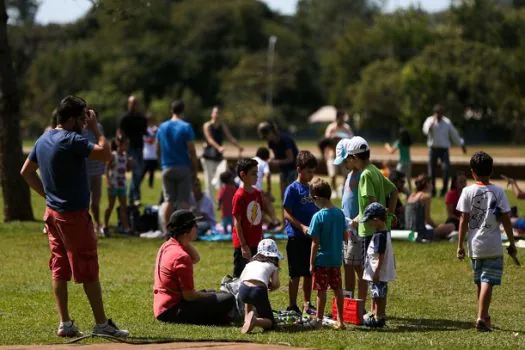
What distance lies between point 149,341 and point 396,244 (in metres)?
8.11

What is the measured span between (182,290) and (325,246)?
4.48 ft

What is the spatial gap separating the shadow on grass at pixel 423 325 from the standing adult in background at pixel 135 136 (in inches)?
404

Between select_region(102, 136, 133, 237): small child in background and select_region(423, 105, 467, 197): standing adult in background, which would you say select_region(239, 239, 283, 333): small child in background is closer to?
select_region(102, 136, 133, 237): small child in background

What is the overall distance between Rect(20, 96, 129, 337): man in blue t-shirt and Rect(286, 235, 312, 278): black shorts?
2255 mm

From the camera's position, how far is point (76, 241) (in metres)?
10.3

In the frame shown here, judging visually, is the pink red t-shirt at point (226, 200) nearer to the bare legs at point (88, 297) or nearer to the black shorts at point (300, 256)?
the black shorts at point (300, 256)

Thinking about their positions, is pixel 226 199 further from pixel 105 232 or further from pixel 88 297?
pixel 88 297

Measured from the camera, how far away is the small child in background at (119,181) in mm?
19422

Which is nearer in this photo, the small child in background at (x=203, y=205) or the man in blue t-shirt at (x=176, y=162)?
the man in blue t-shirt at (x=176, y=162)

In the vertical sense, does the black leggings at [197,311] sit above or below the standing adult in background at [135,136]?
below

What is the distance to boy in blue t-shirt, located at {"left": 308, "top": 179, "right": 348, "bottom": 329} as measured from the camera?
11461 mm

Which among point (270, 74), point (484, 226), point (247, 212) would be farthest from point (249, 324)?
point (270, 74)

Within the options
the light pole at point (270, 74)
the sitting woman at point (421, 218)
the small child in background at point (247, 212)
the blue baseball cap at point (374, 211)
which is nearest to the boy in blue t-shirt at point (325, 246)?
the blue baseball cap at point (374, 211)

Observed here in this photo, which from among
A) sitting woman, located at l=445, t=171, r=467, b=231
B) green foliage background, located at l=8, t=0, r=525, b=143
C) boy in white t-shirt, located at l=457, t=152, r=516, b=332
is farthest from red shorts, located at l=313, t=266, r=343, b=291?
green foliage background, located at l=8, t=0, r=525, b=143
